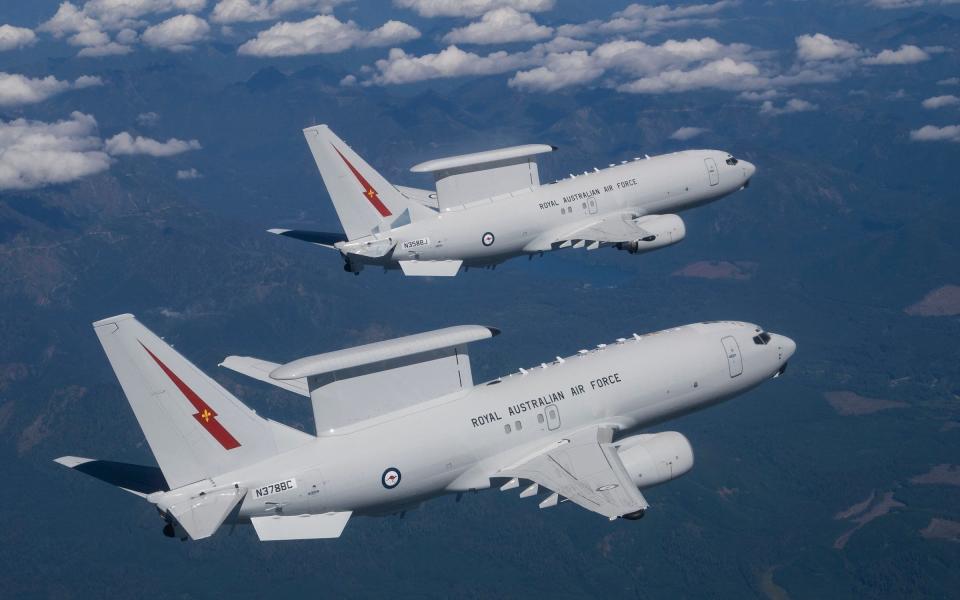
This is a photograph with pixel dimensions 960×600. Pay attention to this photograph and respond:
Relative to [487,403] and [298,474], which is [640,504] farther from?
[298,474]

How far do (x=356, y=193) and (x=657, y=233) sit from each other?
2239cm

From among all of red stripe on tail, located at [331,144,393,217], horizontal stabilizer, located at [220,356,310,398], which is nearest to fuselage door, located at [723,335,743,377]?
red stripe on tail, located at [331,144,393,217]

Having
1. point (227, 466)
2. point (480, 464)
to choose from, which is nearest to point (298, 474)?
point (227, 466)

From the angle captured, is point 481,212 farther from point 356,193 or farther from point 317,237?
point 317,237

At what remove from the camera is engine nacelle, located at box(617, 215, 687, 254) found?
67750 millimetres

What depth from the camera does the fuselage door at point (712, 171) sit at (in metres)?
77.8

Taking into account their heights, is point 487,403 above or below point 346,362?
below

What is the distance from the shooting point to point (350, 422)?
4581 centimetres

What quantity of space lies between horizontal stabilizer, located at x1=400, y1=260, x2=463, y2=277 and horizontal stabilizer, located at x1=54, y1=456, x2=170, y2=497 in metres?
24.1

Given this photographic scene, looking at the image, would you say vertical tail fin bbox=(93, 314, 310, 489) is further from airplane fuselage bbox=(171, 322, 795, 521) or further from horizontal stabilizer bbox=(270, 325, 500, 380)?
horizontal stabilizer bbox=(270, 325, 500, 380)

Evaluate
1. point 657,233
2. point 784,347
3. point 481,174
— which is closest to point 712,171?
point 657,233

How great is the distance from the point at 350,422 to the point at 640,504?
14519 millimetres

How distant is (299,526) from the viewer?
44219 mm

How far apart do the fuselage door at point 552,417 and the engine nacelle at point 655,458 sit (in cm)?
361
